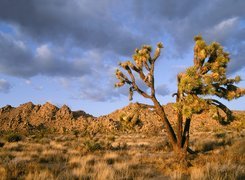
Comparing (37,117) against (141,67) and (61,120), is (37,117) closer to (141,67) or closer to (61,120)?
(61,120)

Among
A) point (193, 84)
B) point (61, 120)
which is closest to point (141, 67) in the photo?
point (193, 84)

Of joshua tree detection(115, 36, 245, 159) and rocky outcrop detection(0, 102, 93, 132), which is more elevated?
rocky outcrop detection(0, 102, 93, 132)

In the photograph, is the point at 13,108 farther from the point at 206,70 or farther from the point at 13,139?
the point at 206,70

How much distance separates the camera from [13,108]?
6519 cm

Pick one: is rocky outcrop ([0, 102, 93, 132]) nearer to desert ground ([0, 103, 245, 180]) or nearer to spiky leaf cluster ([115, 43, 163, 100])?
desert ground ([0, 103, 245, 180])

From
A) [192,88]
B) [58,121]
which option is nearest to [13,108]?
[58,121]

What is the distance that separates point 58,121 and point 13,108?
11266 mm

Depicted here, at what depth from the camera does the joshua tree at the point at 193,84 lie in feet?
44.6

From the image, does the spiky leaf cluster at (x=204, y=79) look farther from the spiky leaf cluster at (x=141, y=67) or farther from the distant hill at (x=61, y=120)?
the distant hill at (x=61, y=120)

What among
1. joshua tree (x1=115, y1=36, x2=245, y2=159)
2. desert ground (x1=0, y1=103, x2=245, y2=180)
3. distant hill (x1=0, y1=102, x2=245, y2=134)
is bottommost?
desert ground (x1=0, y1=103, x2=245, y2=180)

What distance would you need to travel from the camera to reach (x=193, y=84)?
44.1 ft

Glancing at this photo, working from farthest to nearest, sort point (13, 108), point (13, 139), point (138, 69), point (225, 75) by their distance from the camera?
1. point (13, 108)
2. point (13, 139)
3. point (138, 69)
4. point (225, 75)

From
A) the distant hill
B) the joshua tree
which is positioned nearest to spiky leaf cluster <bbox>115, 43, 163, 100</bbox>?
the joshua tree

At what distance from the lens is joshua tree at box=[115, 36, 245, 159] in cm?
1359
